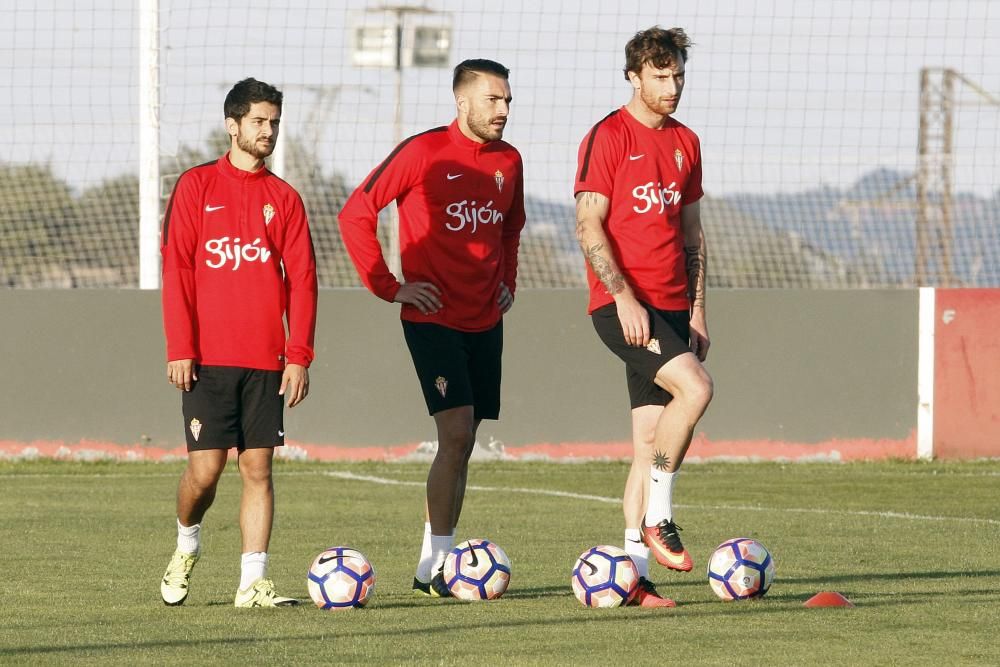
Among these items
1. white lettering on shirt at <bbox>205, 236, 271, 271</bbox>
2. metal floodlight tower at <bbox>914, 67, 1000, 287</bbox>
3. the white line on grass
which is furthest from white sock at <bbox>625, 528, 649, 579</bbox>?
metal floodlight tower at <bbox>914, 67, 1000, 287</bbox>

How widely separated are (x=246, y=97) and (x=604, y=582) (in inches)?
96.8

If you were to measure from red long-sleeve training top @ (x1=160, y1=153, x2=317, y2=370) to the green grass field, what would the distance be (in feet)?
3.48

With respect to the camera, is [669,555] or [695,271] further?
[695,271]

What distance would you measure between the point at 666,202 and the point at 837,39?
9893 mm

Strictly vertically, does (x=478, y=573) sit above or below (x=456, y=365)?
below

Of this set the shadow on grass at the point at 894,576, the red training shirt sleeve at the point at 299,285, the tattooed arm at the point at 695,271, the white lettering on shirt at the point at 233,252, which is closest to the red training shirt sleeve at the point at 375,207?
the red training shirt sleeve at the point at 299,285

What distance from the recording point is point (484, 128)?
774 centimetres

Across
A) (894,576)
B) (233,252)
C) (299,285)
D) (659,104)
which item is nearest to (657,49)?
(659,104)

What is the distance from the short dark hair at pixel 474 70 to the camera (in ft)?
25.1

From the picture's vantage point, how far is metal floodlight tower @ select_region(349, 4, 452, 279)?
16469mm

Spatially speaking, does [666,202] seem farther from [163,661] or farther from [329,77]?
[329,77]

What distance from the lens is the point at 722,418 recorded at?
15.9 meters

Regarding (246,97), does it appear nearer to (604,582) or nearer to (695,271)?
(695,271)

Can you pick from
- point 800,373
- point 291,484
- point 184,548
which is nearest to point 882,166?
point 800,373
